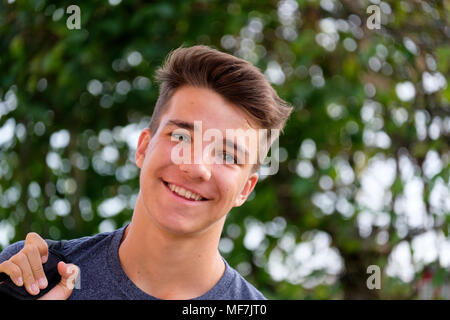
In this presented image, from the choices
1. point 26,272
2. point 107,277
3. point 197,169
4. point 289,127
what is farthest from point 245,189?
point 289,127

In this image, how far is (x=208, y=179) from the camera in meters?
1.00

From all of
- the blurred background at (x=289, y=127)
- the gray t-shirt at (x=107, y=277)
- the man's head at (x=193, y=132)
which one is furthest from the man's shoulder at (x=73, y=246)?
the blurred background at (x=289, y=127)

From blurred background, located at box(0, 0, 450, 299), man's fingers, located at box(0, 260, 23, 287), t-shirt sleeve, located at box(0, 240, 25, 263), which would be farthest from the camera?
blurred background, located at box(0, 0, 450, 299)

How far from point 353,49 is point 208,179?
1360 mm

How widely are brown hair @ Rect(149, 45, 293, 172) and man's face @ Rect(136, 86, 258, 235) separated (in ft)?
0.06

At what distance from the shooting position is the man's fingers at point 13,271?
Answer: 0.96 meters

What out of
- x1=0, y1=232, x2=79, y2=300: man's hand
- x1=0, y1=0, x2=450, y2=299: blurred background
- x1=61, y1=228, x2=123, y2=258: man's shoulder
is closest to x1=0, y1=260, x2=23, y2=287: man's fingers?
x1=0, y1=232, x2=79, y2=300: man's hand

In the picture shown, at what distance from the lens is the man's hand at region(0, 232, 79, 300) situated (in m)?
0.96

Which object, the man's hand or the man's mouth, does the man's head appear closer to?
the man's mouth

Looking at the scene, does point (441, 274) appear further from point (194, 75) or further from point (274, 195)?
point (194, 75)

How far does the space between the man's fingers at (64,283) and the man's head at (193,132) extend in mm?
149

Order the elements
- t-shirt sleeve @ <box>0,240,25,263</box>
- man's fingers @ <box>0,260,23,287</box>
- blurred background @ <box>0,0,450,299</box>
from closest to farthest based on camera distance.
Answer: man's fingers @ <box>0,260,23,287</box>
t-shirt sleeve @ <box>0,240,25,263</box>
blurred background @ <box>0,0,450,299</box>
